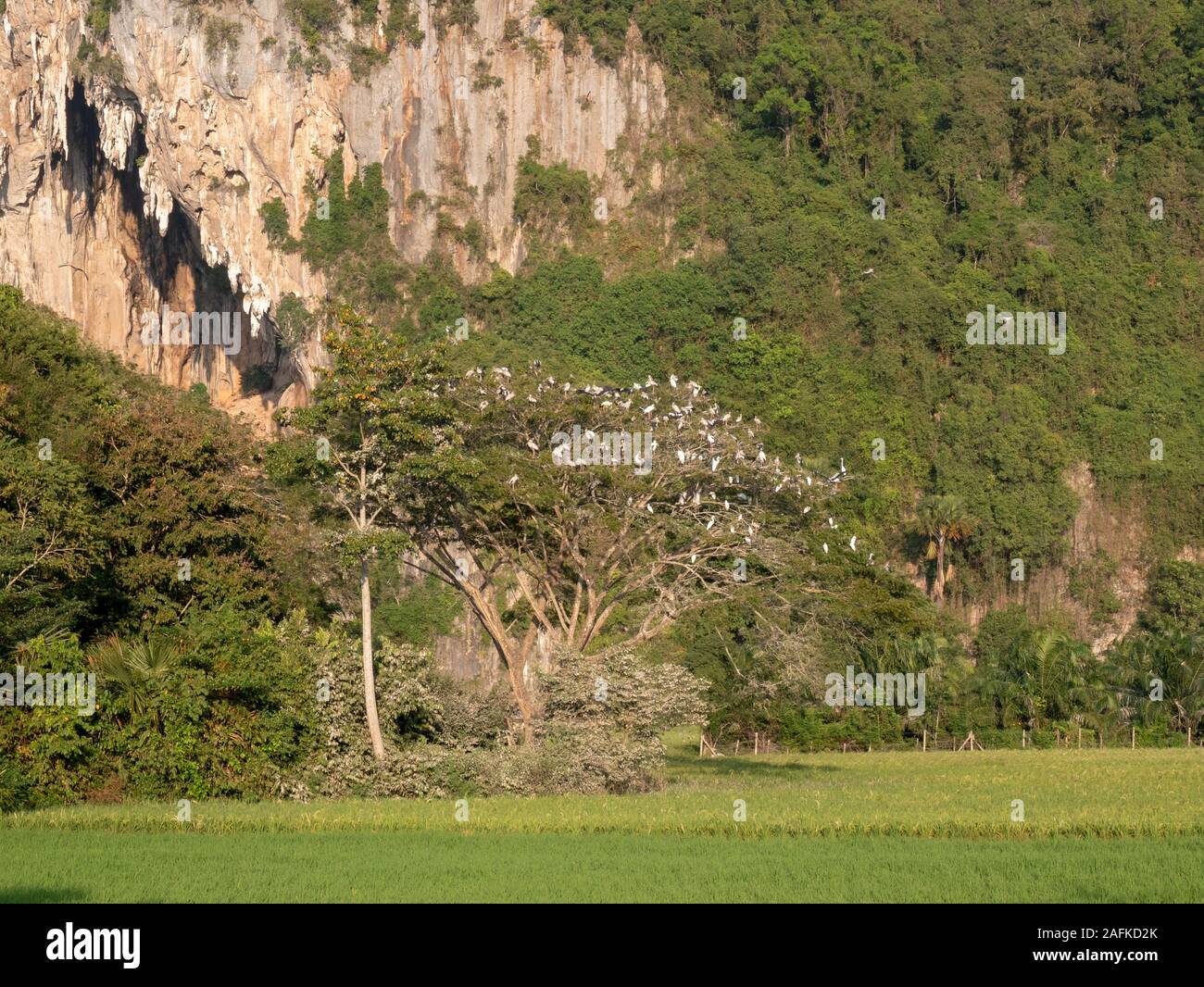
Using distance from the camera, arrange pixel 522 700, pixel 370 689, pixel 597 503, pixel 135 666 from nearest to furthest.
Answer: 1. pixel 135 666
2. pixel 370 689
3. pixel 522 700
4. pixel 597 503

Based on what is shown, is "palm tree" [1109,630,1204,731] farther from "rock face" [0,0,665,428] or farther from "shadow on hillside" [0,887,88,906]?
"shadow on hillside" [0,887,88,906]

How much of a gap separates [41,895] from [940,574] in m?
49.8

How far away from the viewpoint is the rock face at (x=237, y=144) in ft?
222

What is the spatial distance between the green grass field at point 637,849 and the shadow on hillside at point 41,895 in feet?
0.15

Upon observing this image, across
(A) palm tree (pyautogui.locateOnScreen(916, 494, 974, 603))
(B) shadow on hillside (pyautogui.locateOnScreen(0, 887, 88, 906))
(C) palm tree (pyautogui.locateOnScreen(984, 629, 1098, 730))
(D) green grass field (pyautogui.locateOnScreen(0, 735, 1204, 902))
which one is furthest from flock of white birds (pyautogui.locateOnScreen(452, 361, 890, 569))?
(A) palm tree (pyautogui.locateOnScreen(916, 494, 974, 603))

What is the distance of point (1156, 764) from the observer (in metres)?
36.9

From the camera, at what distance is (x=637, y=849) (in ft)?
69.8

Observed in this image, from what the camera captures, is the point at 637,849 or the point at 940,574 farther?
the point at 940,574

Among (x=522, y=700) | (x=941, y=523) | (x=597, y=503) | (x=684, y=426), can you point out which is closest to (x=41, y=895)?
(x=522, y=700)

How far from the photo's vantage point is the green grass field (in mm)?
17938

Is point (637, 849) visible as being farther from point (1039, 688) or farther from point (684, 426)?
point (1039, 688)

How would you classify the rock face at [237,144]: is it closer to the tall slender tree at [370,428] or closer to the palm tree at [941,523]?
the palm tree at [941,523]

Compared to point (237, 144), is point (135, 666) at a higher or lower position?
lower

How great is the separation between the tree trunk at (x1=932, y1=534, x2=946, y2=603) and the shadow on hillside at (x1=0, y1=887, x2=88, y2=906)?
4923 cm
